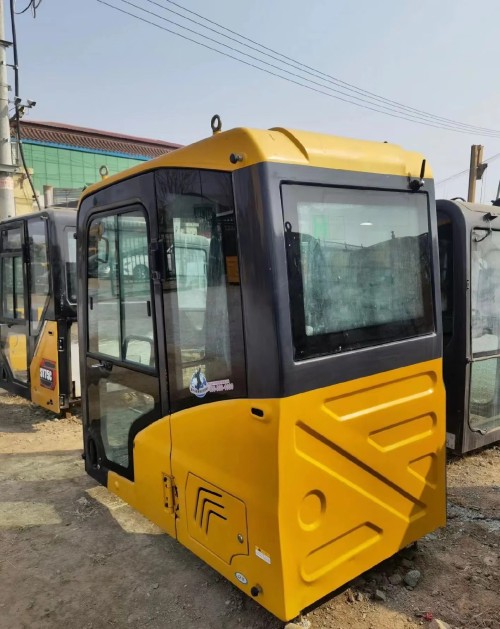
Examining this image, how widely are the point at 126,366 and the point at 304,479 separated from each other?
1324mm

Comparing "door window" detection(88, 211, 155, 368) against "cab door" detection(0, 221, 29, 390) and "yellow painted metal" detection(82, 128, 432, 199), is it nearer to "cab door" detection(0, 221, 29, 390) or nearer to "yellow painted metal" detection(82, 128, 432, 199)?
"yellow painted metal" detection(82, 128, 432, 199)

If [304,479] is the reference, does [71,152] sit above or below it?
above

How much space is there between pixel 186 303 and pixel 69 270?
11.8 feet

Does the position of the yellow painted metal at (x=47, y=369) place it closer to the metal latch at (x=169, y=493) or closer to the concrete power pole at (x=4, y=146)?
the concrete power pole at (x=4, y=146)

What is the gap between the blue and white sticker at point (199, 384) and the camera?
2.25 meters

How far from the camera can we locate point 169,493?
2551mm

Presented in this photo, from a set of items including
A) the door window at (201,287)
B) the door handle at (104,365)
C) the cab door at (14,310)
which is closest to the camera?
the door window at (201,287)

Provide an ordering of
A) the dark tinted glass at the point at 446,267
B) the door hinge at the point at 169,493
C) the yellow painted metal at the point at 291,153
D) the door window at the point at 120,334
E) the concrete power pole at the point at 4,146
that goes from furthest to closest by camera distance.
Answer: the concrete power pole at the point at 4,146, the dark tinted glass at the point at 446,267, the door window at the point at 120,334, the door hinge at the point at 169,493, the yellow painted metal at the point at 291,153

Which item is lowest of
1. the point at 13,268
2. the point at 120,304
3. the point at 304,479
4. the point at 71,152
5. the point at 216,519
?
the point at 216,519

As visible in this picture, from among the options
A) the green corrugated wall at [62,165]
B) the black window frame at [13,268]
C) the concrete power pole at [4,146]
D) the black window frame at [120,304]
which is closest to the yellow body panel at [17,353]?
the black window frame at [13,268]

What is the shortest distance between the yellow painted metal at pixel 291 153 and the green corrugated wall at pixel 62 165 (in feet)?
48.1

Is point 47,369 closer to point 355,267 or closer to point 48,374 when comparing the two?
point 48,374

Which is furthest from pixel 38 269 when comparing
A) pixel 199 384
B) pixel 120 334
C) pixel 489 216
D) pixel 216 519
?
pixel 489 216

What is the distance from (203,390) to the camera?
2250mm
